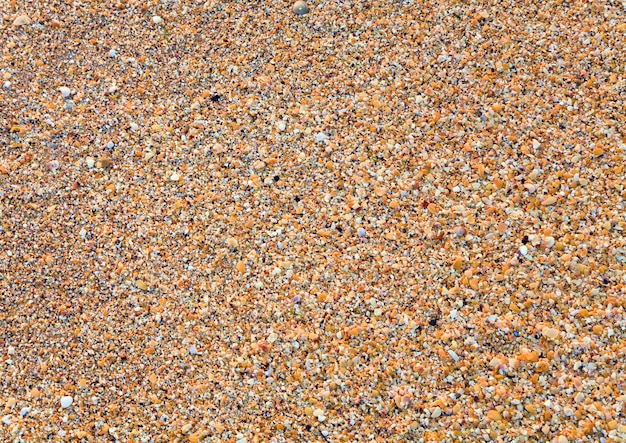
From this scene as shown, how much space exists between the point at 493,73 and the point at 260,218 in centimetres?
126

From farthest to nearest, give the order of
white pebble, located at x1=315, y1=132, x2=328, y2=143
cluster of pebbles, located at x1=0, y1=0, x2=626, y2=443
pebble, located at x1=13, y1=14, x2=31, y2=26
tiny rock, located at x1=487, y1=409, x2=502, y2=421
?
pebble, located at x1=13, y1=14, x2=31, y2=26 < white pebble, located at x1=315, y1=132, x2=328, y2=143 < cluster of pebbles, located at x1=0, y1=0, x2=626, y2=443 < tiny rock, located at x1=487, y1=409, x2=502, y2=421

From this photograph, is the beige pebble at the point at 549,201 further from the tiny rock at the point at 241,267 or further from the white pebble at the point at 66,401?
the white pebble at the point at 66,401

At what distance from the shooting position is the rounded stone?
303 cm

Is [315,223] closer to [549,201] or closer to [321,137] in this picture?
[321,137]

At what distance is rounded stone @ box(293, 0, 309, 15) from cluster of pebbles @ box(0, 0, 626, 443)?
0.4 inches

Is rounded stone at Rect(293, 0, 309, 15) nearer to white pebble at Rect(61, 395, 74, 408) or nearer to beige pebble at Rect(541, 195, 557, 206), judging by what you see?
beige pebble at Rect(541, 195, 557, 206)

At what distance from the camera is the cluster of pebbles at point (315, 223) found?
2.23 m

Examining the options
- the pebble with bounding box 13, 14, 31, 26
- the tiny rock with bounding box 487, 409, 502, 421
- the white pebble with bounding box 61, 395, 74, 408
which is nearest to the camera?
the tiny rock with bounding box 487, 409, 502, 421

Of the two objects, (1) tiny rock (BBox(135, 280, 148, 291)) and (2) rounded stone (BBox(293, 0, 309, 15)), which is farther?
(2) rounded stone (BBox(293, 0, 309, 15))

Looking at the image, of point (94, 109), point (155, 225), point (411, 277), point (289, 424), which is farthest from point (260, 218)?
point (94, 109)

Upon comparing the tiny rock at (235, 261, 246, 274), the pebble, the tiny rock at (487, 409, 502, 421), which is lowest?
the tiny rock at (487, 409, 502, 421)

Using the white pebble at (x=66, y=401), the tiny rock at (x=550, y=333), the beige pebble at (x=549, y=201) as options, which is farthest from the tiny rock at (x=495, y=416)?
the white pebble at (x=66, y=401)

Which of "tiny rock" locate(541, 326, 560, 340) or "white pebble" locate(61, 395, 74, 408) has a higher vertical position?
"tiny rock" locate(541, 326, 560, 340)

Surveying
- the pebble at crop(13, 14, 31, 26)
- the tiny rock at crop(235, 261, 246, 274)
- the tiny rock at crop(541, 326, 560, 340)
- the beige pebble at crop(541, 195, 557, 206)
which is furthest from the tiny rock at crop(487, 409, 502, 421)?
the pebble at crop(13, 14, 31, 26)
